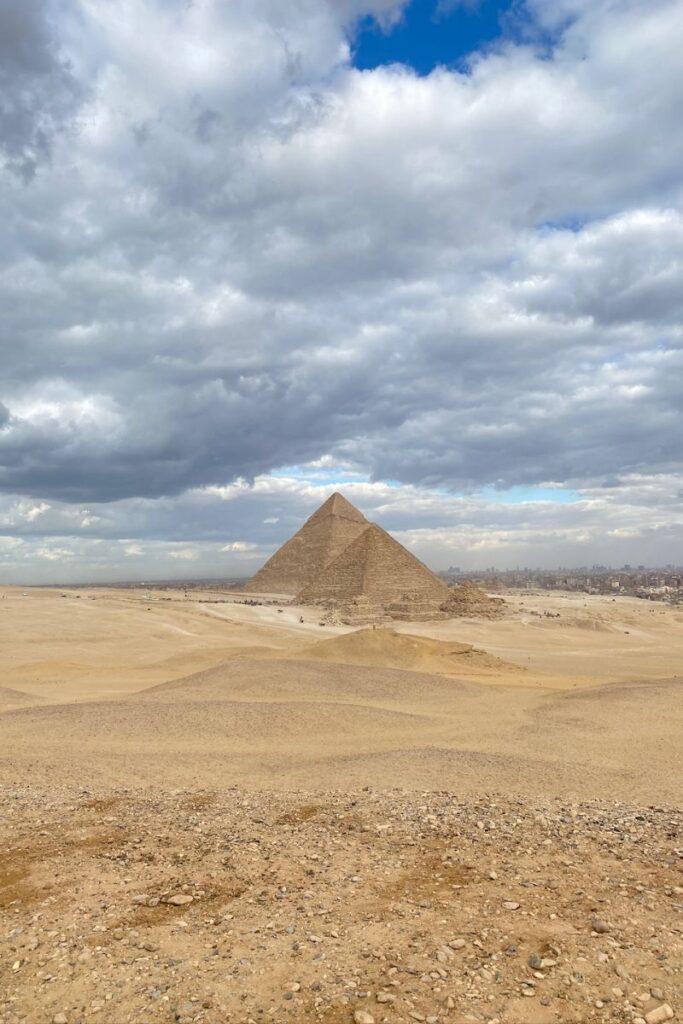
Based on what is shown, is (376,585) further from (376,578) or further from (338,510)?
(338,510)

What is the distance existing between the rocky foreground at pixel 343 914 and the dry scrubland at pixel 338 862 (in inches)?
0.7

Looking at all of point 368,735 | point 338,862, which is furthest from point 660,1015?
point 368,735

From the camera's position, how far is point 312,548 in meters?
71.7

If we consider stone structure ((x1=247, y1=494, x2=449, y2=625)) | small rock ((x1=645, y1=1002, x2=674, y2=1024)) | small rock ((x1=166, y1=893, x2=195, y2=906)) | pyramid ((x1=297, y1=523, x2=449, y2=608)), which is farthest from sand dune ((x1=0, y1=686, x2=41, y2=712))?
pyramid ((x1=297, y1=523, x2=449, y2=608))

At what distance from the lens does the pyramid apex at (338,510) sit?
73.4 m

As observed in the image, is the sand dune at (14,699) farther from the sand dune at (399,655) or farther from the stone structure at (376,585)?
the stone structure at (376,585)

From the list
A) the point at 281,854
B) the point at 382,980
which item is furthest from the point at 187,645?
the point at 382,980

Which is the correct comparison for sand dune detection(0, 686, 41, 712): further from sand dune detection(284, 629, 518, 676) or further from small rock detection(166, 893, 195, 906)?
small rock detection(166, 893, 195, 906)

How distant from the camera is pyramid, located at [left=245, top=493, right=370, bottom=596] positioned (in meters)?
69.6

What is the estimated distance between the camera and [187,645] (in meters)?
34.2

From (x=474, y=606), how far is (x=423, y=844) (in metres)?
43.4

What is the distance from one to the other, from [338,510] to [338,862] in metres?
67.6

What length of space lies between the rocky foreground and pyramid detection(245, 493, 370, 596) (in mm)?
61064

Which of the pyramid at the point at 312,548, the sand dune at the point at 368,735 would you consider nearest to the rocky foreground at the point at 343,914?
the sand dune at the point at 368,735
